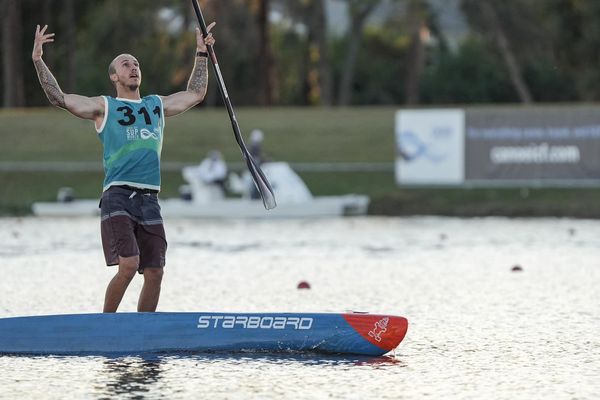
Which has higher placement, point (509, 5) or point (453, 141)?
point (509, 5)

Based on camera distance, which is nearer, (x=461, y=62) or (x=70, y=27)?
(x=70, y=27)

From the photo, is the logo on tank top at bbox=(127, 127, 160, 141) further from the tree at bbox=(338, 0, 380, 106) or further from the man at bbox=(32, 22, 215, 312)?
the tree at bbox=(338, 0, 380, 106)

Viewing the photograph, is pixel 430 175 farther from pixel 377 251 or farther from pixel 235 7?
pixel 235 7

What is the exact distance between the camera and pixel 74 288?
1631cm

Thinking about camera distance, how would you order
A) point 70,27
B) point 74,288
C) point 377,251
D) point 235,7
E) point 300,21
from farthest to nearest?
point 300,21 → point 235,7 → point 70,27 → point 377,251 → point 74,288

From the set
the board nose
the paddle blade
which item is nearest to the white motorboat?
the paddle blade

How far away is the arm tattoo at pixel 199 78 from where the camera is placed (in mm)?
11773

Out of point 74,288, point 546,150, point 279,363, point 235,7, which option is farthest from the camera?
point 235,7

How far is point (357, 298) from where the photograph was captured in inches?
602

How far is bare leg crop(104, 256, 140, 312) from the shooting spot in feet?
36.6

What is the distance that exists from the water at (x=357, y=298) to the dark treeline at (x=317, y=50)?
3674cm

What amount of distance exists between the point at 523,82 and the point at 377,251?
5160cm

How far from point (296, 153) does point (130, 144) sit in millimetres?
33982

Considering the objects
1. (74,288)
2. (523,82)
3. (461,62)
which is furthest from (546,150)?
(461,62)
